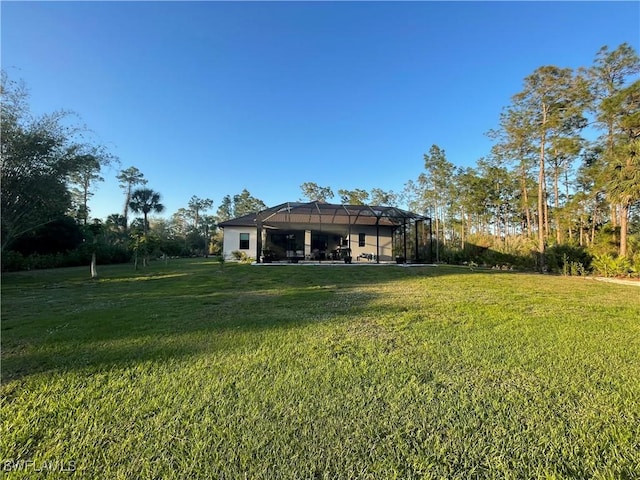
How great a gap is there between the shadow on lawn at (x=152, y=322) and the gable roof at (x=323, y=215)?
786cm

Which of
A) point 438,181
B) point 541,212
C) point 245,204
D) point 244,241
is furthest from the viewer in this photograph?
point 245,204

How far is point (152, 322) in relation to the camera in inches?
152

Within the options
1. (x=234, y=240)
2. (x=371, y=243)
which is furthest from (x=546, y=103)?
(x=234, y=240)

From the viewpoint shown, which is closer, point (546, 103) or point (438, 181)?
point (546, 103)

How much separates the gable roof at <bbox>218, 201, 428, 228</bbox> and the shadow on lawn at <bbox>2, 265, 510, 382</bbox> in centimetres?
786

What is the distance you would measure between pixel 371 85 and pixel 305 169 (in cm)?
1173

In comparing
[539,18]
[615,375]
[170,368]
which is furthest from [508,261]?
[170,368]

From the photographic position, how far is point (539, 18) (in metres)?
8.25

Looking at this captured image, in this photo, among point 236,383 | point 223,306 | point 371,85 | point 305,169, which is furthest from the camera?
point 305,169

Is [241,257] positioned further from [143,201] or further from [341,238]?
[143,201]

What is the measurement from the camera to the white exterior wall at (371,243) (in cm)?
1839

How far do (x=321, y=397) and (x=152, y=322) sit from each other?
2.95 meters

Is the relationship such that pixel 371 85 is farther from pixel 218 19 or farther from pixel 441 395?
pixel 441 395

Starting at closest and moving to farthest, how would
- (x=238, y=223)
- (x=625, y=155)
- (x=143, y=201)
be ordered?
1. (x=625, y=155)
2. (x=238, y=223)
3. (x=143, y=201)
